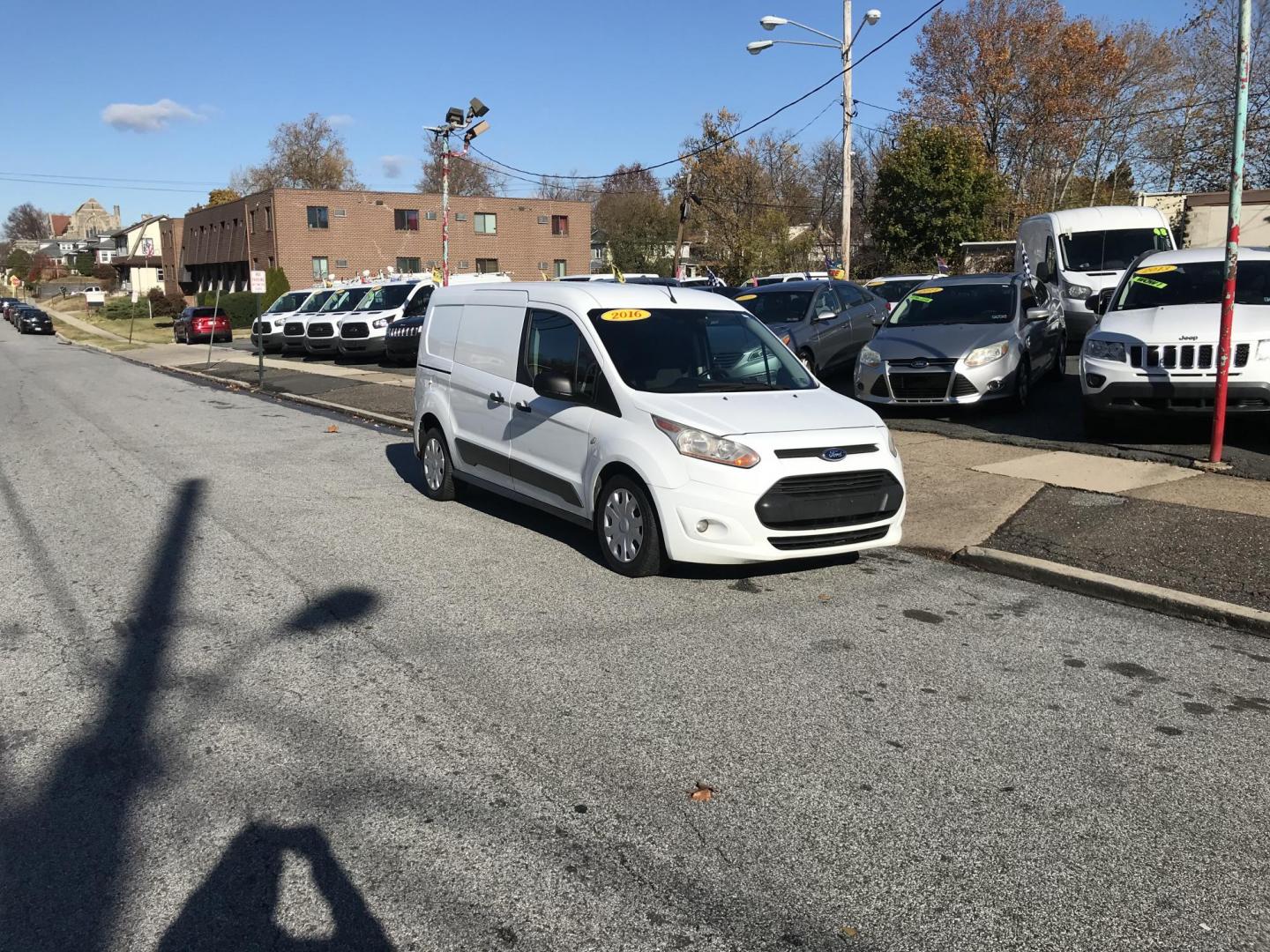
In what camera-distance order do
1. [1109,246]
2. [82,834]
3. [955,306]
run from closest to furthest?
[82,834]
[955,306]
[1109,246]

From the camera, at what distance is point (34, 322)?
183 feet

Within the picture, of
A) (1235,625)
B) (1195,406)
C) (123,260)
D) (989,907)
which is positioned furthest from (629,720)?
(123,260)

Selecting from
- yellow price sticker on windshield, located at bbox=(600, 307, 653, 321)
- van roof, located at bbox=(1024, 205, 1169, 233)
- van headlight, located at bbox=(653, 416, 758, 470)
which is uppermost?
van roof, located at bbox=(1024, 205, 1169, 233)

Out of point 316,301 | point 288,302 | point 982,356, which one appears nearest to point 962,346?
point 982,356

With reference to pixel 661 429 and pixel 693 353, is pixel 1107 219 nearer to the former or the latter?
pixel 693 353

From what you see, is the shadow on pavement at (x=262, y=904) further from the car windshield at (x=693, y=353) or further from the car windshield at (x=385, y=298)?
the car windshield at (x=385, y=298)

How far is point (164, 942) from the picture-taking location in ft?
10.1

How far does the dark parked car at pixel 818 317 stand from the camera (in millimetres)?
15766

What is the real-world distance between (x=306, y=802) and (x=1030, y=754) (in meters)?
2.84

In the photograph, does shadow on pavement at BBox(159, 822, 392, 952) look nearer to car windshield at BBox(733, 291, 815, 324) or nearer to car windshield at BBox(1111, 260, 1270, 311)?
car windshield at BBox(1111, 260, 1270, 311)

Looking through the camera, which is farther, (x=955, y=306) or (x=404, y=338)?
(x=404, y=338)

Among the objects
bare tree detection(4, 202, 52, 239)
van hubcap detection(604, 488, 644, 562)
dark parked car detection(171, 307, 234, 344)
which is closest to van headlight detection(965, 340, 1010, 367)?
van hubcap detection(604, 488, 644, 562)

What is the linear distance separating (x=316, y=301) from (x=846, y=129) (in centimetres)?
1595

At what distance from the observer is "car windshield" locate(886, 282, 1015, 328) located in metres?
13.3
